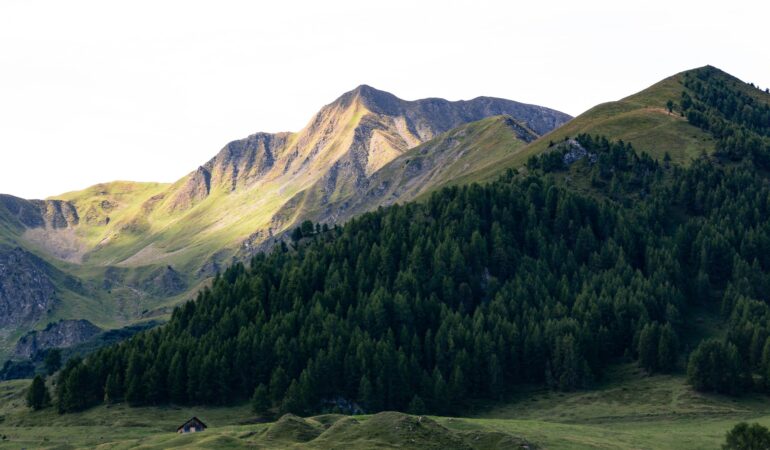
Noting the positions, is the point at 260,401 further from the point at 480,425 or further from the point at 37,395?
the point at 480,425

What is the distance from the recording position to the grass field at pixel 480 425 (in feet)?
323

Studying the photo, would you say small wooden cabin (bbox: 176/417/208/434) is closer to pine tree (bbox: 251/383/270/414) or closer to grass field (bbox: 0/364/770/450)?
grass field (bbox: 0/364/770/450)

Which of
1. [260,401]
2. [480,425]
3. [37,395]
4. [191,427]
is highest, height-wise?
[37,395]

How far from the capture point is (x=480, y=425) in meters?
115

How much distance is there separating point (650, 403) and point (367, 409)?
2315 inches

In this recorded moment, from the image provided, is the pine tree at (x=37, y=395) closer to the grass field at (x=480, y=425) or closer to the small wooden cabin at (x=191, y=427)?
the grass field at (x=480, y=425)

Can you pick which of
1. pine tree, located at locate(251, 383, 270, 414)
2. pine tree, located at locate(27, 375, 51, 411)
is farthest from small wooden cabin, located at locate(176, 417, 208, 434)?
pine tree, located at locate(27, 375, 51, 411)

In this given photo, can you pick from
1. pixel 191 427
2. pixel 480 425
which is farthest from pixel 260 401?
pixel 480 425

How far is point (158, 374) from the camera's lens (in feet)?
563

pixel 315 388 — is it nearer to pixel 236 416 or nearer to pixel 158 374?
pixel 236 416

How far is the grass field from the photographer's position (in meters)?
98.3

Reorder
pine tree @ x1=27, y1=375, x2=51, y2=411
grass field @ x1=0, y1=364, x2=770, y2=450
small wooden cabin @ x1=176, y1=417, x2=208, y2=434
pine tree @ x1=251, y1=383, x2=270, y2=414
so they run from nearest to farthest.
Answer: grass field @ x1=0, y1=364, x2=770, y2=450, small wooden cabin @ x1=176, y1=417, x2=208, y2=434, pine tree @ x1=251, y1=383, x2=270, y2=414, pine tree @ x1=27, y1=375, x2=51, y2=411

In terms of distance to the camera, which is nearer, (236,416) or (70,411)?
(236,416)

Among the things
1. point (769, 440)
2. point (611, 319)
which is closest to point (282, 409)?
point (611, 319)
